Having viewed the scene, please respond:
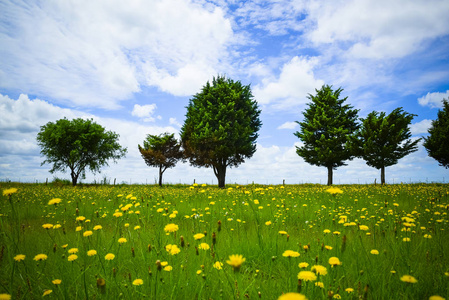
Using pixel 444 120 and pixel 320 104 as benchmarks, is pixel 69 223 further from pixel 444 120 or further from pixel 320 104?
pixel 444 120

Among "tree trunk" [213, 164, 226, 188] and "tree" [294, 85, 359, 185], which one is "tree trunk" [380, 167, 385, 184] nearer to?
"tree" [294, 85, 359, 185]

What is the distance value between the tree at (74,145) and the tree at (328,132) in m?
29.8

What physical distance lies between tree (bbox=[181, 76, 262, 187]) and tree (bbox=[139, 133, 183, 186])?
3.50 metres

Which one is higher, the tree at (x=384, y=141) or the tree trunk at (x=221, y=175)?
the tree at (x=384, y=141)

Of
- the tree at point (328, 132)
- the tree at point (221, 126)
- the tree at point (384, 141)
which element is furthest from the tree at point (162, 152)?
the tree at point (384, 141)

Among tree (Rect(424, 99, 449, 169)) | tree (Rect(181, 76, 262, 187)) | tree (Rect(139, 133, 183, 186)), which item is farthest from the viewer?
tree (Rect(139, 133, 183, 186))

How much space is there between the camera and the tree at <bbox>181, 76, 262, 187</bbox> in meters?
25.3

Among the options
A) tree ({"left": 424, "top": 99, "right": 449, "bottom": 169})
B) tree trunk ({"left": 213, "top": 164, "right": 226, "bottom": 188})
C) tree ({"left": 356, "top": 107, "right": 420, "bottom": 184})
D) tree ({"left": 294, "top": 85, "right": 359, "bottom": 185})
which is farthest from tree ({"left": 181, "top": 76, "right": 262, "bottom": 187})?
tree ({"left": 424, "top": 99, "right": 449, "bottom": 169})

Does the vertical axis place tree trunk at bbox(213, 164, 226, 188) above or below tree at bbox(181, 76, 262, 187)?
below

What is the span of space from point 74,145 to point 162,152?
41.6 feet

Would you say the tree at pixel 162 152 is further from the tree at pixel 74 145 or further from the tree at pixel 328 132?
the tree at pixel 328 132

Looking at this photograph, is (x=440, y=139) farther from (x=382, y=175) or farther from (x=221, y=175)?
(x=221, y=175)

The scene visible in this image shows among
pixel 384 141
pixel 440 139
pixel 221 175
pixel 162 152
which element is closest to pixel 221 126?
pixel 221 175

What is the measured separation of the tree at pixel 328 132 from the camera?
93.7ft
